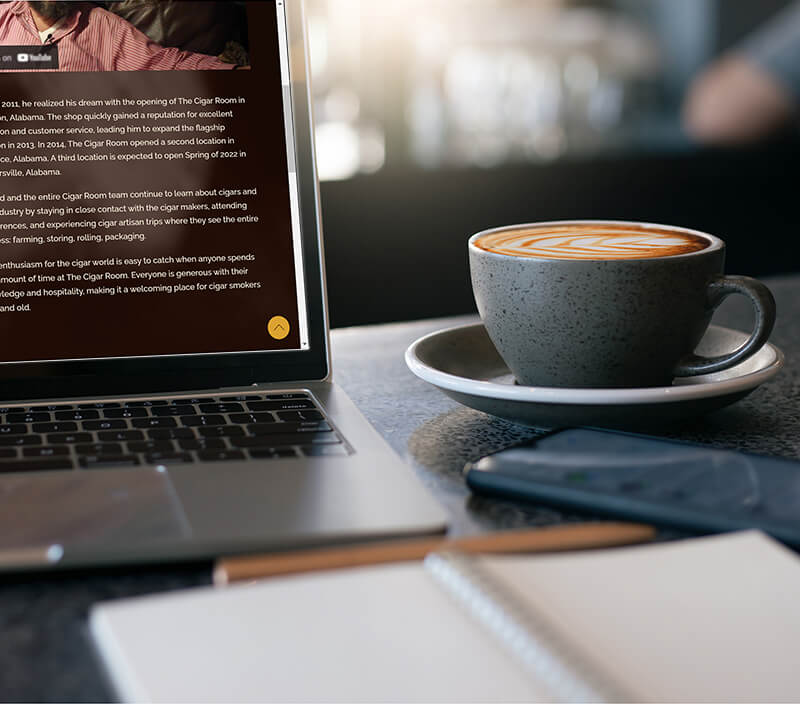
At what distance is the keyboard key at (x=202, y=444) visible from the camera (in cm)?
47

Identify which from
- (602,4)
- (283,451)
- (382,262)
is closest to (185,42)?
(283,451)

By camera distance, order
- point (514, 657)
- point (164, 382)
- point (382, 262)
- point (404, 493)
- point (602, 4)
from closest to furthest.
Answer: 1. point (514, 657)
2. point (404, 493)
3. point (164, 382)
4. point (382, 262)
5. point (602, 4)

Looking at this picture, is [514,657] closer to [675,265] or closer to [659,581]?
[659,581]

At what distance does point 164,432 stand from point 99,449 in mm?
36

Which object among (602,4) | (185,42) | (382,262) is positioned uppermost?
(602,4)

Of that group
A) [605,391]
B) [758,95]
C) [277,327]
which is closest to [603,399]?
[605,391]

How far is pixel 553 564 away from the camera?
0.35 meters

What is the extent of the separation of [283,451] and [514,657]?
0.20 meters

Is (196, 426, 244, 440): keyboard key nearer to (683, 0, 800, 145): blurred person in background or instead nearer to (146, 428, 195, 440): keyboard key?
(146, 428, 195, 440): keyboard key

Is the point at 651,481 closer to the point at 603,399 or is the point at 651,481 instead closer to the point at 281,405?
the point at 603,399

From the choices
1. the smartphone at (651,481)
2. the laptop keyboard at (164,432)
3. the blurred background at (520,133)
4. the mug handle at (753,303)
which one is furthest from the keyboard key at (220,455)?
the blurred background at (520,133)

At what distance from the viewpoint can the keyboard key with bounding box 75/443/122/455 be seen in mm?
461

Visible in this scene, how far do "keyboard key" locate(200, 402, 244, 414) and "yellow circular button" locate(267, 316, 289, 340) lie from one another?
0.06 m

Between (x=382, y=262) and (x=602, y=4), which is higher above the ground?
(x=602, y=4)
